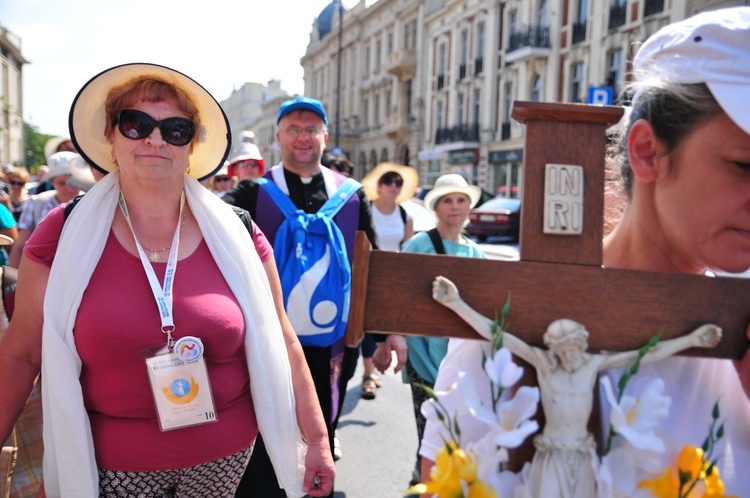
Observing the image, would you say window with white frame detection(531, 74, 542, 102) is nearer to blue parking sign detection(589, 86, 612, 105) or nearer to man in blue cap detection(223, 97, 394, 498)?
blue parking sign detection(589, 86, 612, 105)

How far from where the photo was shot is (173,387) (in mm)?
1787

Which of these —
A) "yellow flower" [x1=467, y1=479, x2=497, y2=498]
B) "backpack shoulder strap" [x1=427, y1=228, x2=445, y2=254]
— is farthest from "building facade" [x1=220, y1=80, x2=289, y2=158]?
"yellow flower" [x1=467, y1=479, x2=497, y2=498]

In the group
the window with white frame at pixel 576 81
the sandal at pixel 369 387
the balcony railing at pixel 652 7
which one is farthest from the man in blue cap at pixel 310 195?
the window with white frame at pixel 576 81

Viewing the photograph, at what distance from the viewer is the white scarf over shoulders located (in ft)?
5.64

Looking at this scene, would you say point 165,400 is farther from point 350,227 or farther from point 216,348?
point 350,227

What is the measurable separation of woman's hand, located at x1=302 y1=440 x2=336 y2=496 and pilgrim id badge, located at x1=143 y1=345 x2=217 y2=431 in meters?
0.42

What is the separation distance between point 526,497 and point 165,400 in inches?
48.2

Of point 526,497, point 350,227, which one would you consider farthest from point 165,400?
point 350,227

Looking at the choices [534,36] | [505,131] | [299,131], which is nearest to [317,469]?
[299,131]

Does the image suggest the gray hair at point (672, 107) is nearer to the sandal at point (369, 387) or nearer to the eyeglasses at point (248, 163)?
the sandal at point (369, 387)

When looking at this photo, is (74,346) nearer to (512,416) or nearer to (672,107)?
(512,416)

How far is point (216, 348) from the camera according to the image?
6.18 ft

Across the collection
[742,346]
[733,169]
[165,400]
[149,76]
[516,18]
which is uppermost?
[516,18]

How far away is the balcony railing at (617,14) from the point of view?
2153cm
